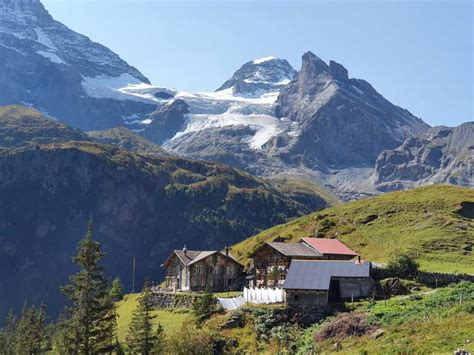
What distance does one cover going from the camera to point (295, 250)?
102500 mm

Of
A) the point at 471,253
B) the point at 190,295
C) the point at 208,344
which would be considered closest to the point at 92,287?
the point at 208,344

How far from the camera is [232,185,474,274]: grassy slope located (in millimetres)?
99875

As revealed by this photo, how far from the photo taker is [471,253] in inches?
3890

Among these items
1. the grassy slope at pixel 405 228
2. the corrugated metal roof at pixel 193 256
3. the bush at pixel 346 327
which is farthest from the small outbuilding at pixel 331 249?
the bush at pixel 346 327

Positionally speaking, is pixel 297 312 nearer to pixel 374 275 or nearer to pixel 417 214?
Result: pixel 374 275

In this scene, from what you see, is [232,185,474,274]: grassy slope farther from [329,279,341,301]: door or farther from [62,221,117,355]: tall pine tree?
[62,221,117,355]: tall pine tree

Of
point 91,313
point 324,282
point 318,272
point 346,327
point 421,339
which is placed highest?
point 318,272

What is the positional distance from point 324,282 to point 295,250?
72.7ft

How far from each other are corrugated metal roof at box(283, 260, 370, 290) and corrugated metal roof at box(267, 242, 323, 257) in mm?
15324

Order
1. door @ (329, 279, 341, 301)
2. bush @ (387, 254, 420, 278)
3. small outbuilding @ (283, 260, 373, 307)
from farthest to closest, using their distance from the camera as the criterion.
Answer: bush @ (387, 254, 420, 278) < door @ (329, 279, 341, 301) < small outbuilding @ (283, 260, 373, 307)

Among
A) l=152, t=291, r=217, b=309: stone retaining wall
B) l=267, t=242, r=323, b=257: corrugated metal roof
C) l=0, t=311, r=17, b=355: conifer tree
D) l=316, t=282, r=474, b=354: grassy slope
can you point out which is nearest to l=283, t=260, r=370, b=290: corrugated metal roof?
Result: l=316, t=282, r=474, b=354: grassy slope

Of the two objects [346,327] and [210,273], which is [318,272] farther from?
[210,273]

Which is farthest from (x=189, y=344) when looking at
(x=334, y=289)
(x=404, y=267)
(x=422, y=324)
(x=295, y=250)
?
(x=295, y=250)

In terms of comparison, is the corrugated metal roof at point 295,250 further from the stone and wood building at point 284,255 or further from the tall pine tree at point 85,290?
the tall pine tree at point 85,290
